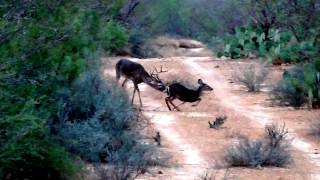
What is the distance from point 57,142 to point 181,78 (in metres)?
15.4

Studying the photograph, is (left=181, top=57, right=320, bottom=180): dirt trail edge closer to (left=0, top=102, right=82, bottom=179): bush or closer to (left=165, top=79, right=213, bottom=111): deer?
(left=165, top=79, right=213, bottom=111): deer

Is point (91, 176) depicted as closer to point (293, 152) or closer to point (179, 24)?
point (293, 152)

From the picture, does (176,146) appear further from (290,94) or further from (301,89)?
(290,94)

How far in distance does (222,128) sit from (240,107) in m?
4.37

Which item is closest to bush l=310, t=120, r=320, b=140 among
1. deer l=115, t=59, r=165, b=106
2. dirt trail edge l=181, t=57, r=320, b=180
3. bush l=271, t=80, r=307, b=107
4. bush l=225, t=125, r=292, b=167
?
dirt trail edge l=181, t=57, r=320, b=180

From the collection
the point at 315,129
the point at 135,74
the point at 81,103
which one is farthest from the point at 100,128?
the point at 135,74

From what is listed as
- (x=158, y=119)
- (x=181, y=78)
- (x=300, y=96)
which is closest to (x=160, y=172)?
(x=158, y=119)

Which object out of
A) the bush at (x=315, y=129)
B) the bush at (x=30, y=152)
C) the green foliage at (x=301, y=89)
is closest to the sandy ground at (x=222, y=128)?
the bush at (x=315, y=129)

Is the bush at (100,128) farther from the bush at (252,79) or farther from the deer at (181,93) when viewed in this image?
the bush at (252,79)

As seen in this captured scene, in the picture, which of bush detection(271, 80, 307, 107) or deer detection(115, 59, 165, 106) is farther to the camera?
bush detection(271, 80, 307, 107)

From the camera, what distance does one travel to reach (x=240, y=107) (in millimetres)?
20141

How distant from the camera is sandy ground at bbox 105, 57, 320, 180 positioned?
11.5 metres

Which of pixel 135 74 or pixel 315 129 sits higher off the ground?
pixel 315 129

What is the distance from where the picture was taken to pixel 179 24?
54750mm
